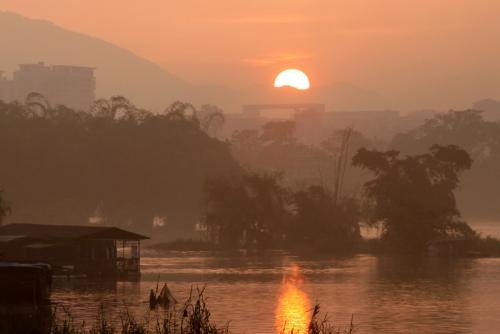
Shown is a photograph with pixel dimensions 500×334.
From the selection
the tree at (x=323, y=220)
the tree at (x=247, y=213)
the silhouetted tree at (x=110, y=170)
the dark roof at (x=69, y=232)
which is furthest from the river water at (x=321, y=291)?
the silhouetted tree at (x=110, y=170)

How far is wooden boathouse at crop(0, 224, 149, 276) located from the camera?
65.5 m

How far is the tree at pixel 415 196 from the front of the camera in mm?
87812

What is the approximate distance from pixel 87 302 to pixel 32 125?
64117mm

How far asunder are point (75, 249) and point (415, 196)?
29.8 m

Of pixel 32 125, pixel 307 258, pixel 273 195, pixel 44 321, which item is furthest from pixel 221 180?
pixel 44 321

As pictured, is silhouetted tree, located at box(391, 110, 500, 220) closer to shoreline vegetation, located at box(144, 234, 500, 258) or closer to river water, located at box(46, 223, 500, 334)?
shoreline vegetation, located at box(144, 234, 500, 258)

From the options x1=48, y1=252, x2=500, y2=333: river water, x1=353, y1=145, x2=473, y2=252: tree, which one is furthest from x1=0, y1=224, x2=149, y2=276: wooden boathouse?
x1=353, y1=145, x2=473, y2=252: tree

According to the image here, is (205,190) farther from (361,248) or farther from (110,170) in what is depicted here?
(110,170)

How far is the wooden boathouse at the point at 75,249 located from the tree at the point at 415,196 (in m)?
25.7

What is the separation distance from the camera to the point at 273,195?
93.3 metres

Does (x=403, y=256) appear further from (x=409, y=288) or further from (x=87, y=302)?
(x=87, y=302)

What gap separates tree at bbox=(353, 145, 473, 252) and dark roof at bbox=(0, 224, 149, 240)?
1072 inches

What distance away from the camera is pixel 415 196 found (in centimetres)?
8800

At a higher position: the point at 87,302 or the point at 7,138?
the point at 7,138
